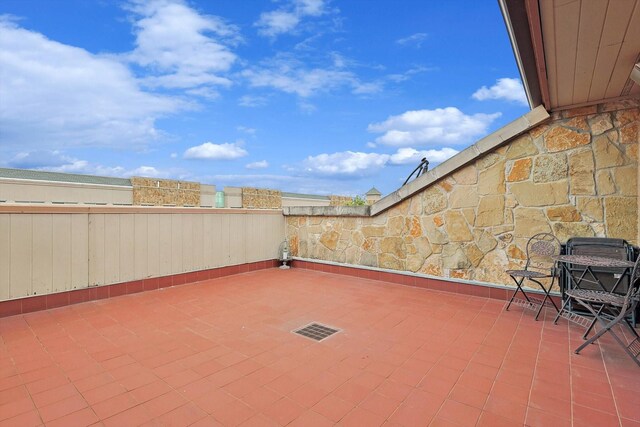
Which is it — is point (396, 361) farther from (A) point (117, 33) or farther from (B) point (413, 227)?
(A) point (117, 33)

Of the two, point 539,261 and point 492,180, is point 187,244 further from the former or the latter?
point 539,261

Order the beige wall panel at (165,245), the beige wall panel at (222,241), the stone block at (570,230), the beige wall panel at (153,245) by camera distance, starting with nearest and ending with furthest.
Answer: the stone block at (570,230) < the beige wall panel at (153,245) < the beige wall panel at (165,245) < the beige wall panel at (222,241)

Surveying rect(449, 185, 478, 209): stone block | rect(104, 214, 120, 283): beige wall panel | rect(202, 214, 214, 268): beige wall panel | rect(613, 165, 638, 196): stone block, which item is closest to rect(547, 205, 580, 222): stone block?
rect(613, 165, 638, 196): stone block

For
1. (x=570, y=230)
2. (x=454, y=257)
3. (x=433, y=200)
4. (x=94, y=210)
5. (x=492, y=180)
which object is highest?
(x=492, y=180)

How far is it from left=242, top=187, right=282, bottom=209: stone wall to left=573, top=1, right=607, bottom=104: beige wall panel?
9.06 m

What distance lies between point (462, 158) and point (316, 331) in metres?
3.19

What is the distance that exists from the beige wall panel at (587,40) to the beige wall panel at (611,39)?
35 millimetres

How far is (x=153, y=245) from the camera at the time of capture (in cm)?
454

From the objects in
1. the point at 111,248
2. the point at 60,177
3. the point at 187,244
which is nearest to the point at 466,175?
the point at 187,244

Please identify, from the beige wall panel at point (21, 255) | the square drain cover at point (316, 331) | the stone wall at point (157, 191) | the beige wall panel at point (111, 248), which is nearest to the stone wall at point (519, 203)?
the square drain cover at point (316, 331)

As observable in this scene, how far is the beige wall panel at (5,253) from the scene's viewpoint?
3.24 metres

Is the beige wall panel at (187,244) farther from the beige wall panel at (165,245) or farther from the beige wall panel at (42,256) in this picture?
the beige wall panel at (42,256)

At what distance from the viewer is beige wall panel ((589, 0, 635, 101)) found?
1.86 metres

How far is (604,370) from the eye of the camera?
221 centimetres
